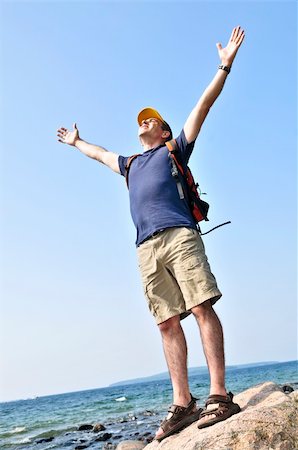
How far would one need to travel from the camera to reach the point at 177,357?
508 cm

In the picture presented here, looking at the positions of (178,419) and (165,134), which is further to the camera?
(165,134)

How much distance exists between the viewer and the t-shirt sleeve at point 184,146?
5.35 meters

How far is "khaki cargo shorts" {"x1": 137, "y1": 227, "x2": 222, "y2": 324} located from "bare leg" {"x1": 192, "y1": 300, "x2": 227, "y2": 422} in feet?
0.47

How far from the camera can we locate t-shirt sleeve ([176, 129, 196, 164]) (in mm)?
5348

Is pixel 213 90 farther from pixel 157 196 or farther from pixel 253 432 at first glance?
pixel 253 432

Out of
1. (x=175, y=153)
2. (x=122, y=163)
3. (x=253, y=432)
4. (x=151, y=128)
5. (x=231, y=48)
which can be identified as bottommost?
(x=253, y=432)

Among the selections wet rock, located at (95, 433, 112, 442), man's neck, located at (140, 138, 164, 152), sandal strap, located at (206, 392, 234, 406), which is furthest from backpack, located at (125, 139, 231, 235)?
wet rock, located at (95, 433, 112, 442)

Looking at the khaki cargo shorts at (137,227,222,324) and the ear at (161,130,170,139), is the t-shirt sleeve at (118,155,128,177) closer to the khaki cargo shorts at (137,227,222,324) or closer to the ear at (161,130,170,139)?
the ear at (161,130,170,139)

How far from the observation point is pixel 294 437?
423 cm

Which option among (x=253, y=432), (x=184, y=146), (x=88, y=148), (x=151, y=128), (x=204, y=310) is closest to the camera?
(x=253, y=432)

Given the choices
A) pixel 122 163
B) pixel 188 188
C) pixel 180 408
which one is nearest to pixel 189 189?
pixel 188 188

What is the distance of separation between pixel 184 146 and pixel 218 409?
2710mm

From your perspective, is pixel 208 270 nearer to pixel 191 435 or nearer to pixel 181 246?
pixel 181 246

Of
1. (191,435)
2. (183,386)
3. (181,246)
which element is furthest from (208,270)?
(191,435)
